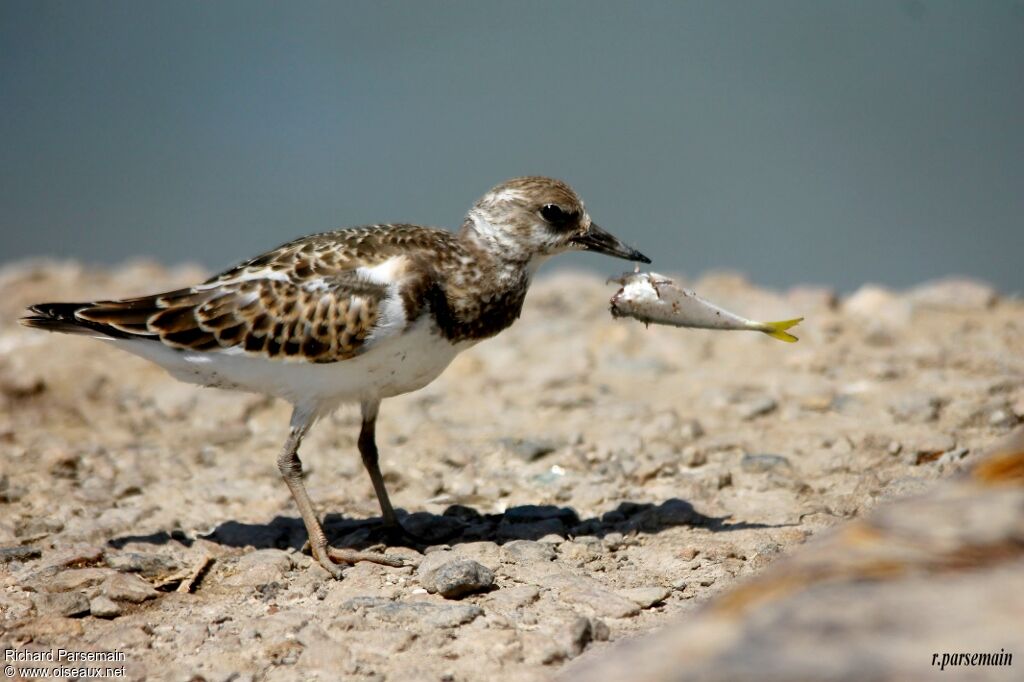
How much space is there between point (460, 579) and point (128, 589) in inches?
70.3

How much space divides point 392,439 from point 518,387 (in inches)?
54.6

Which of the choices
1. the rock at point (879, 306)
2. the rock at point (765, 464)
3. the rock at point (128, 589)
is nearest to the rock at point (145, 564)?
the rock at point (128, 589)

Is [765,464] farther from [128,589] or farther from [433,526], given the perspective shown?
[128,589]

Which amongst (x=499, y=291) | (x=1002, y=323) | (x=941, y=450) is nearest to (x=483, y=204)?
(x=499, y=291)

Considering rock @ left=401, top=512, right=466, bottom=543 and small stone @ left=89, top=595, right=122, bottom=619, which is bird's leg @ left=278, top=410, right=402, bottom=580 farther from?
small stone @ left=89, top=595, right=122, bottom=619

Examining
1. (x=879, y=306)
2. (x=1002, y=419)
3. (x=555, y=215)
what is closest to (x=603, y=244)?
(x=555, y=215)

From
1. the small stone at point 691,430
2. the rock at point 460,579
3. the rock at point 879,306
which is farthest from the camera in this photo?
the rock at point 879,306

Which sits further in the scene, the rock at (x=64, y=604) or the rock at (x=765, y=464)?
the rock at (x=765, y=464)

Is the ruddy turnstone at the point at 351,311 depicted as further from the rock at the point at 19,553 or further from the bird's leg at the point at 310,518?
the rock at the point at 19,553

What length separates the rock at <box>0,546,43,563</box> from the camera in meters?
6.27

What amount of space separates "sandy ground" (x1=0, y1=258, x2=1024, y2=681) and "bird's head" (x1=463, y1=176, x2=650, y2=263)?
167cm

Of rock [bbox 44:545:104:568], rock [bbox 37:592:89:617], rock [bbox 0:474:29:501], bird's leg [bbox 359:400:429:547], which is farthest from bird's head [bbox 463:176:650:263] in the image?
rock [bbox 0:474:29:501]

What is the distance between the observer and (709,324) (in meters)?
6.75

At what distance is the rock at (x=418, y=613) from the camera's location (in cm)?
522
